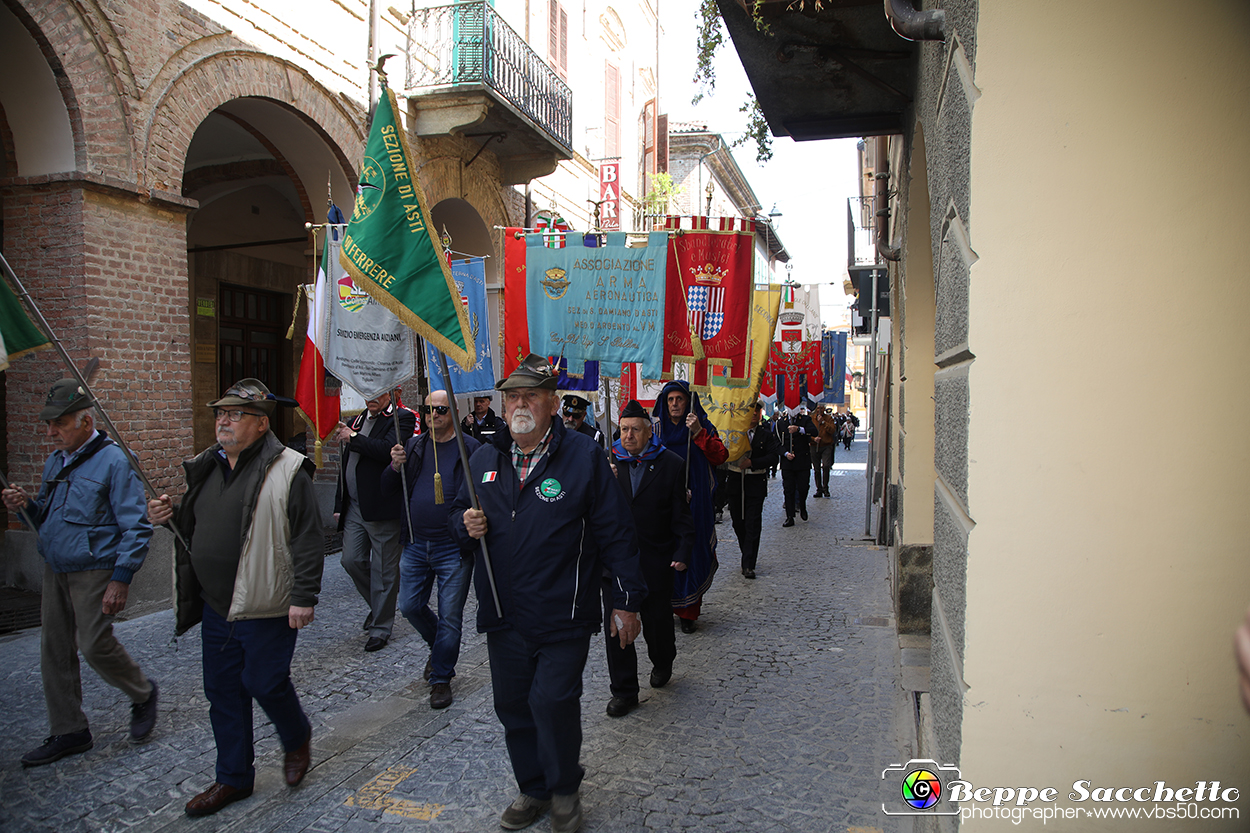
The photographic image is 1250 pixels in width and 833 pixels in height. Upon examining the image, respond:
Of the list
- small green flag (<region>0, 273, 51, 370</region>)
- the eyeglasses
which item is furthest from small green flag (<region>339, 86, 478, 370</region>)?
small green flag (<region>0, 273, 51, 370</region>)

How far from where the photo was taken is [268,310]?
46.5ft

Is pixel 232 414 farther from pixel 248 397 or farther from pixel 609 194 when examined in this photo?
pixel 609 194

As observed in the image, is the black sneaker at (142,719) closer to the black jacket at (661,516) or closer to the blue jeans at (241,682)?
the blue jeans at (241,682)

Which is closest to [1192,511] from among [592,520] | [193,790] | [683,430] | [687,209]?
[592,520]

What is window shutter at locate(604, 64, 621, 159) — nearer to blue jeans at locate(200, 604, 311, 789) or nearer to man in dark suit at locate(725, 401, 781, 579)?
man in dark suit at locate(725, 401, 781, 579)

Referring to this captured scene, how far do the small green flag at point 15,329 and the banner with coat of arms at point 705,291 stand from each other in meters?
4.62

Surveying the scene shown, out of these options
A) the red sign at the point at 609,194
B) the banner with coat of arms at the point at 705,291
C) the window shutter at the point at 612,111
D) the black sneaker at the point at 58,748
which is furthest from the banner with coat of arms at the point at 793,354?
the black sneaker at the point at 58,748

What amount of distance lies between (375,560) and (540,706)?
11.7ft

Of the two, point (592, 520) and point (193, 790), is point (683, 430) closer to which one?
point (592, 520)

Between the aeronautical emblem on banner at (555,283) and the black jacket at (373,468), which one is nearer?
the black jacket at (373,468)

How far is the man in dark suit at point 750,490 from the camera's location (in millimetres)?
9055

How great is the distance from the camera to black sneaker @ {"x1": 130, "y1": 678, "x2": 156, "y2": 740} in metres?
4.45

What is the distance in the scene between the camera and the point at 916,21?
2.70 meters

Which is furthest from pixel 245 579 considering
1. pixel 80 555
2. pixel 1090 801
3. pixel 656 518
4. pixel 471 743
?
pixel 1090 801
